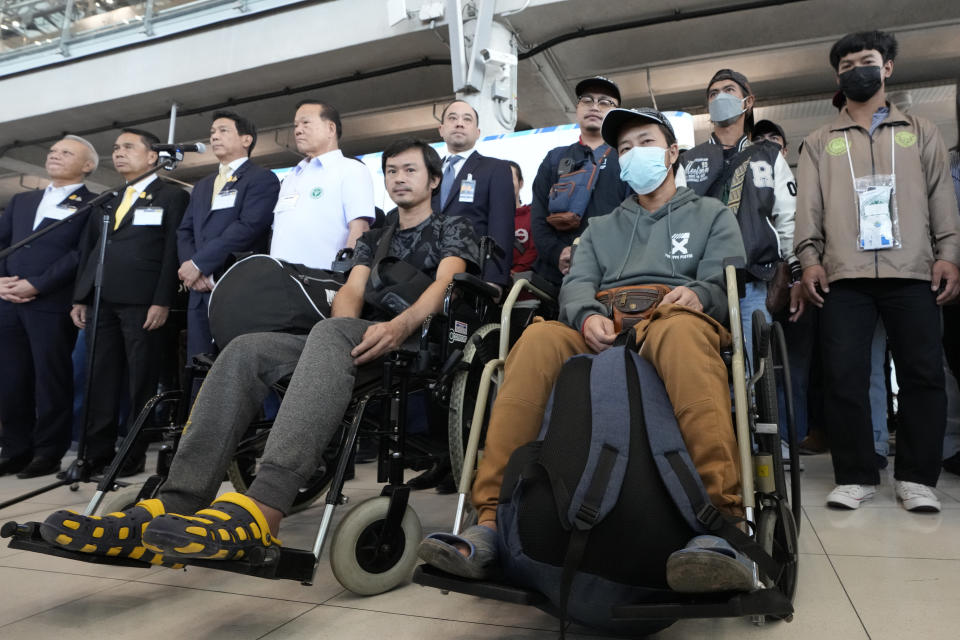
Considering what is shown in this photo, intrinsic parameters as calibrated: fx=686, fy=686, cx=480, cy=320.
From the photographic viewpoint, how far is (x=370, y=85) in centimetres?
738

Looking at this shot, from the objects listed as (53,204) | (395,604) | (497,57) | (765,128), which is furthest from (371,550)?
(497,57)

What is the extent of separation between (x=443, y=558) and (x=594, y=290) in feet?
2.93

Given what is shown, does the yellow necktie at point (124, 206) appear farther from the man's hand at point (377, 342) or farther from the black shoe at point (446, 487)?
the man's hand at point (377, 342)

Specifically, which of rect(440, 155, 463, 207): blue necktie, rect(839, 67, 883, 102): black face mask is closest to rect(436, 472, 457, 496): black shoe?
rect(440, 155, 463, 207): blue necktie

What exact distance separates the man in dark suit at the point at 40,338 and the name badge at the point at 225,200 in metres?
0.81

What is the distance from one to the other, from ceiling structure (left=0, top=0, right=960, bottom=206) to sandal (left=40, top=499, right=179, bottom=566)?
5.23 metres

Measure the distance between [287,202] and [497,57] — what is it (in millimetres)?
3141

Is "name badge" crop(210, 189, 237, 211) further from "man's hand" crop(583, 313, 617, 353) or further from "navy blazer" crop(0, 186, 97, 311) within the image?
"man's hand" crop(583, 313, 617, 353)

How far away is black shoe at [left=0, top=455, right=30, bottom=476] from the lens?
10.5 ft

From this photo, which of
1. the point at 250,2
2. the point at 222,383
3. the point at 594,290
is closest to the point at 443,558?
the point at 222,383

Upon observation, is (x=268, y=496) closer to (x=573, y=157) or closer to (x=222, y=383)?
(x=222, y=383)

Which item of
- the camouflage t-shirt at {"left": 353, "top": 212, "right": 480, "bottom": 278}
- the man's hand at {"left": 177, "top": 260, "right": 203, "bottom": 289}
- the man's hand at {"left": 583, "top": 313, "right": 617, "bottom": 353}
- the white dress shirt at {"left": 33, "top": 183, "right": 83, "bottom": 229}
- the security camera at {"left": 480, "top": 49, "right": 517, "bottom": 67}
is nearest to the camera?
the man's hand at {"left": 583, "top": 313, "right": 617, "bottom": 353}

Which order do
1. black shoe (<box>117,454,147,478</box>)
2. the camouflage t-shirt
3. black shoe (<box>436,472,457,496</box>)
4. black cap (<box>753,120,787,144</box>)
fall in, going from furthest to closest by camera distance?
black cap (<box>753,120,787,144</box>) → black shoe (<box>117,454,147,478</box>) → black shoe (<box>436,472,457,496</box>) → the camouflage t-shirt

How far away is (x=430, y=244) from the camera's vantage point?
208 centimetres
